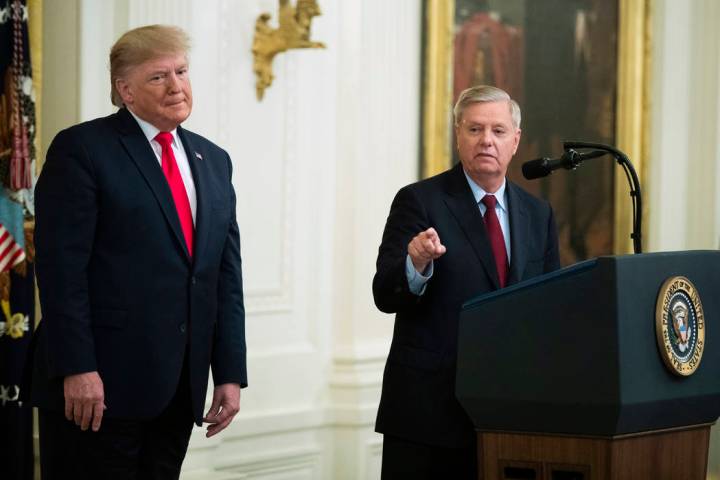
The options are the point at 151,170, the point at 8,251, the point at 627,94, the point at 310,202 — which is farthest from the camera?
the point at 627,94

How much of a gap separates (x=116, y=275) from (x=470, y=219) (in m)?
1.02

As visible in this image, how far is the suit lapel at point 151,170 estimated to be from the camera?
316 centimetres

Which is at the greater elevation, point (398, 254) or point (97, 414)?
point (398, 254)

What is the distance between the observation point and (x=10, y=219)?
4469 mm

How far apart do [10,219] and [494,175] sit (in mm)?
1843

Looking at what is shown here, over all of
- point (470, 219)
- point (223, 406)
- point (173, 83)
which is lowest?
point (223, 406)

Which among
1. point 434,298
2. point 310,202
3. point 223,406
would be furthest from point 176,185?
point 310,202

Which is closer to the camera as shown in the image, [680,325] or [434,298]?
[680,325]

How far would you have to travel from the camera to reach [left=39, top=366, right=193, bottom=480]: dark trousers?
3094mm

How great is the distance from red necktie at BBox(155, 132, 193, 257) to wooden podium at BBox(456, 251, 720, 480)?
2.45 feet

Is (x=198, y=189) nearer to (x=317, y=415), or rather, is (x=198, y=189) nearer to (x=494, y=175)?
(x=494, y=175)

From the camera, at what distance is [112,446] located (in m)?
3.10

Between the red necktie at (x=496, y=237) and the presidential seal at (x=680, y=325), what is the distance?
0.60 m

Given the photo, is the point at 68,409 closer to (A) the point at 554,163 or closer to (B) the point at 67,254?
(B) the point at 67,254
